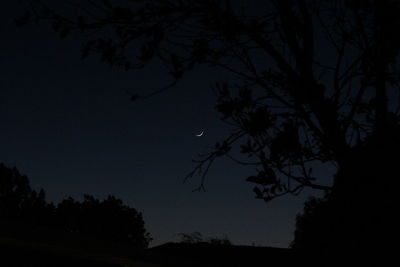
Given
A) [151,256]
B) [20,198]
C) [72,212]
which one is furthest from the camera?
[72,212]

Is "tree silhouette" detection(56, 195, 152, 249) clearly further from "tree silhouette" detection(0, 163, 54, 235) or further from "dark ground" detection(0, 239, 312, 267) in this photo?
"dark ground" detection(0, 239, 312, 267)

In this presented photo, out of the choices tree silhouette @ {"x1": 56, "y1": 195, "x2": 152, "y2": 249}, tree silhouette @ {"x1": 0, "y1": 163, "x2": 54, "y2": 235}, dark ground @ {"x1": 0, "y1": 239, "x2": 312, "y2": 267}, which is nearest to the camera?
dark ground @ {"x1": 0, "y1": 239, "x2": 312, "y2": 267}

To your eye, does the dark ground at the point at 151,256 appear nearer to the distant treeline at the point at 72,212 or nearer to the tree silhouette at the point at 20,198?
the distant treeline at the point at 72,212

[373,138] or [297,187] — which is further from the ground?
[373,138]

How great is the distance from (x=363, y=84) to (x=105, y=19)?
348cm

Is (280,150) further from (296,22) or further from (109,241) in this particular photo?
(109,241)

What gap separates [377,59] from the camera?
6.32 m

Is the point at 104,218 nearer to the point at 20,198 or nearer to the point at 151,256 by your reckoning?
the point at 20,198

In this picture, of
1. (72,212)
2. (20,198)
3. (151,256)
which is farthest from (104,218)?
(151,256)

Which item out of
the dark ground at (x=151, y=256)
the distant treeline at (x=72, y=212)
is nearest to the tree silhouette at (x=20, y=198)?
the distant treeline at (x=72, y=212)

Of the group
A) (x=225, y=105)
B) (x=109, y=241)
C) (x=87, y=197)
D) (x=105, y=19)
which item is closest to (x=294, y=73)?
(x=225, y=105)

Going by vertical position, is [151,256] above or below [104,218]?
below

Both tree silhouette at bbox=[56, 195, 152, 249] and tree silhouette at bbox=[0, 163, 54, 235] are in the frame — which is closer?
tree silhouette at bbox=[0, 163, 54, 235]

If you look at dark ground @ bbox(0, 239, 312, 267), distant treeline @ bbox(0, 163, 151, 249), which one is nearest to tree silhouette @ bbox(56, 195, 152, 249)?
distant treeline @ bbox(0, 163, 151, 249)
